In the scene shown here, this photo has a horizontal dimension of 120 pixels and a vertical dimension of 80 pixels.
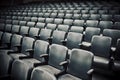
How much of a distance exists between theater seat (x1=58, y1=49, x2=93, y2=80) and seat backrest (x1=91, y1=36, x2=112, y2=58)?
2.04 feet

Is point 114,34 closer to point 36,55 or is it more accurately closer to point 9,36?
point 36,55

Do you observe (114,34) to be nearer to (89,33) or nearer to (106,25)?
(89,33)

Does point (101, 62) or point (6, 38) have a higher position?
point (6, 38)

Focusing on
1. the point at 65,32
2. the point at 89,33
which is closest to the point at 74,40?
the point at 65,32

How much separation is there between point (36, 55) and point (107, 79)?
3.64 feet

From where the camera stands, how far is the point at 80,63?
1.74 metres

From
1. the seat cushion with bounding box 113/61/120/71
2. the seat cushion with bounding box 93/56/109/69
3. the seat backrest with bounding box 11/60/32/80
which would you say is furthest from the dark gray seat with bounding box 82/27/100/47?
the seat backrest with bounding box 11/60/32/80

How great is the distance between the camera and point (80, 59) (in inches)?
68.7

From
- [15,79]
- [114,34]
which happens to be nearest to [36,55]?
[15,79]

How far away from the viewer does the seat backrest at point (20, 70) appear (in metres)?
1.42

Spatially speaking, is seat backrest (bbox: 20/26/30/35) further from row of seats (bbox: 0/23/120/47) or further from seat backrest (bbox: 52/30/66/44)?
seat backrest (bbox: 52/30/66/44)

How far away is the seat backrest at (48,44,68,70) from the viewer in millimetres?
1882

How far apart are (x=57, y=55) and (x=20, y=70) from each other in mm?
600

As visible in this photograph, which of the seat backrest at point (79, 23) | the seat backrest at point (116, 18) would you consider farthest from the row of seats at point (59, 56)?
the seat backrest at point (116, 18)
